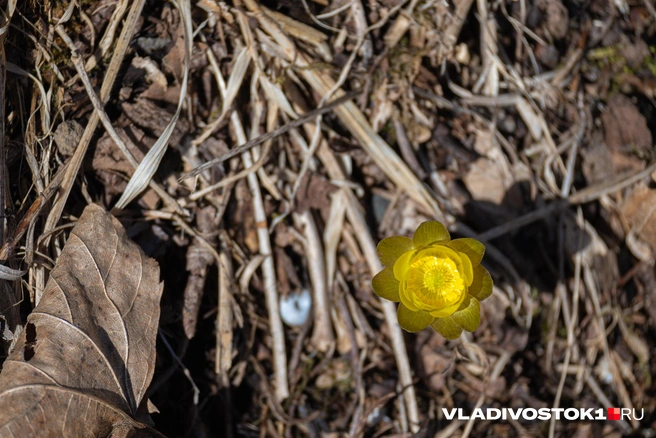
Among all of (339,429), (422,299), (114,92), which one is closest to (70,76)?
(114,92)

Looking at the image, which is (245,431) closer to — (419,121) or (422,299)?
(422,299)

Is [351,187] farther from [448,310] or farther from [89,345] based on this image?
[89,345]

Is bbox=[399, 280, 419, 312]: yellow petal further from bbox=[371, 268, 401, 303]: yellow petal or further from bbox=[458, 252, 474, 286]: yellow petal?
bbox=[458, 252, 474, 286]: yellow petal

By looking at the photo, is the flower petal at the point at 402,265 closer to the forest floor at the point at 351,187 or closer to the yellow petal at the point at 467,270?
the yellow petal at the point at 467,270

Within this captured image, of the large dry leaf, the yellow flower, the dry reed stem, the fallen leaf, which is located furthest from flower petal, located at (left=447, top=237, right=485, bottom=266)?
the fallen leaf

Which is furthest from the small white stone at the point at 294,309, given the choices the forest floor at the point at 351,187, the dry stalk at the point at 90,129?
the dry stalk at the point at 90,129

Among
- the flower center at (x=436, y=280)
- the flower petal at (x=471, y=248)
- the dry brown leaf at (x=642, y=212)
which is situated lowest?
the dry brown leaf at (x=642, y=212)
